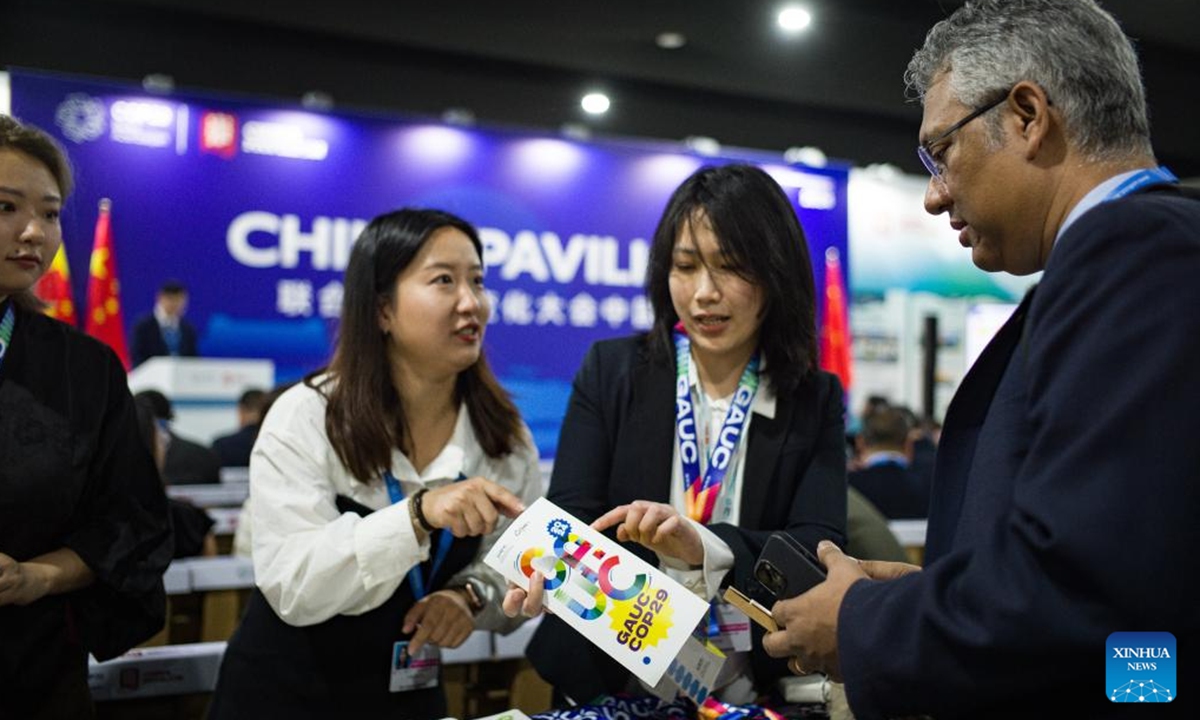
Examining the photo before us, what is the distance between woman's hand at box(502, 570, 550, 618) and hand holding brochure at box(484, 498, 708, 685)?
0.03 ft

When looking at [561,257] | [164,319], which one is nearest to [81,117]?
[164,319]

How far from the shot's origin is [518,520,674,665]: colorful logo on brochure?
60.7 inches

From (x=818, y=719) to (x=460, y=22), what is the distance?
24.7 ft

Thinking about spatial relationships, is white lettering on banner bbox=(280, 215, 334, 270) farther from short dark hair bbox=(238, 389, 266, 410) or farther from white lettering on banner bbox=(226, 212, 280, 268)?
short dark hair bbox=(238, 389, 266, 410)

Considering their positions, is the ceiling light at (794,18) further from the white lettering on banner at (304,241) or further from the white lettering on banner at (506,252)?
the white lettering on banner at (304,241)

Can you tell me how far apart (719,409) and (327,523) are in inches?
31.6

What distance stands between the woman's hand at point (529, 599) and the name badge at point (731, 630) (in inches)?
15.4

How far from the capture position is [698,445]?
206 cm

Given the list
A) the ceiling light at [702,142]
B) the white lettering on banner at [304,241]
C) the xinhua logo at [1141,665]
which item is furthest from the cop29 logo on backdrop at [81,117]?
the xinhua logo at [1141,665]

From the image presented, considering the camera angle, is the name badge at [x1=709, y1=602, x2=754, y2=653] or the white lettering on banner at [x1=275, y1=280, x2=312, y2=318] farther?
the white lettering on banner at [x1=275, y1=280, x2=312, y2=318]

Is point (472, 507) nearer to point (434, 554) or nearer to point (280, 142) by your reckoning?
point (434, 554)

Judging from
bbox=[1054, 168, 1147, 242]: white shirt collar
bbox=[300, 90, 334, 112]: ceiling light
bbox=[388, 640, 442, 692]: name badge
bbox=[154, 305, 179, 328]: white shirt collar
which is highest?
bbox=[300, 90, 334, 112]: ceiling light

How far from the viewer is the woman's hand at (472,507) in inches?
75.6

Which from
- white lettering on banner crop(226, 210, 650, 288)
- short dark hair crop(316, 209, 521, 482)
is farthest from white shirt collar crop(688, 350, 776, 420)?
white lettering on banner crop(226, 210, 650, 288)
